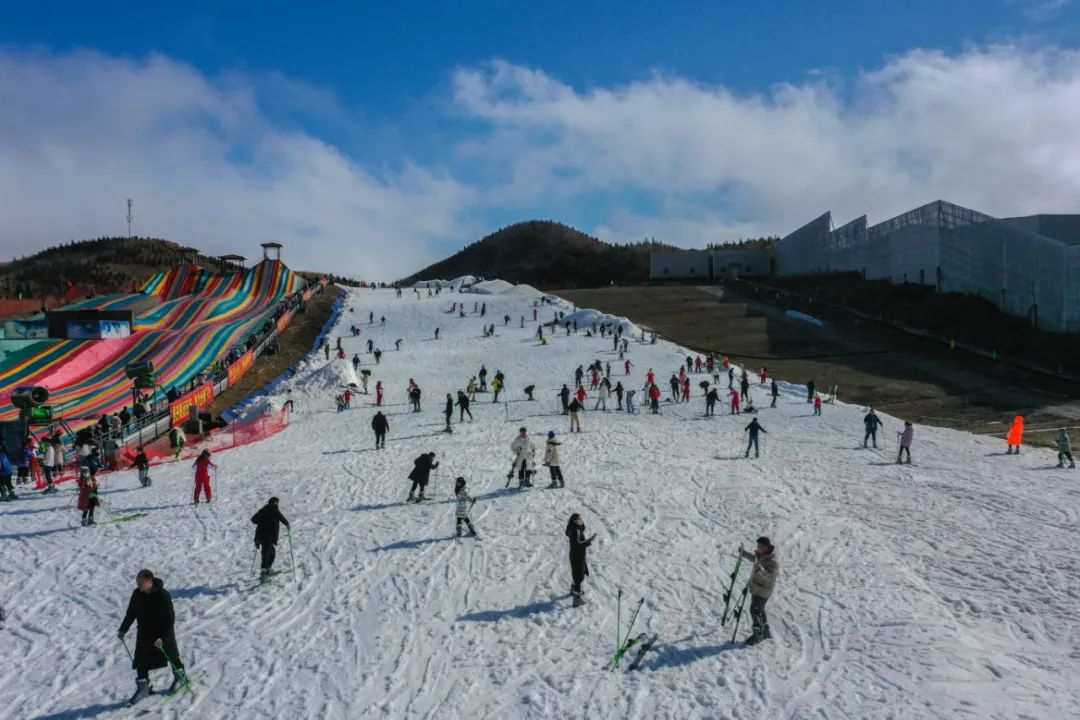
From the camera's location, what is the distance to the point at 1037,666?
766cm

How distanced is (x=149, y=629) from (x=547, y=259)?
120 metres

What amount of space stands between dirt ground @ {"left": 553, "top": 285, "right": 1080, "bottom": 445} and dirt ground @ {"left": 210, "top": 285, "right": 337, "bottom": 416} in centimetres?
1983

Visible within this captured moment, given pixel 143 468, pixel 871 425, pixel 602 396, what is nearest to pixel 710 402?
pixel 602 396

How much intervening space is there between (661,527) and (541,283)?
8534 cm

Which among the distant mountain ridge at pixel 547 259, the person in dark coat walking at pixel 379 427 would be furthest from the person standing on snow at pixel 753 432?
the distant mountain ridge at pixel 547 259

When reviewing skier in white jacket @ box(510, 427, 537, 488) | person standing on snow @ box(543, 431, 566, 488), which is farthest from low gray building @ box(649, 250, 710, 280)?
skier in white jacket @ box(510, 427, 537, 488)

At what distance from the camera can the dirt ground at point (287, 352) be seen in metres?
30.3

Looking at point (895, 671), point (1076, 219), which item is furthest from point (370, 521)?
point (1076, 219)

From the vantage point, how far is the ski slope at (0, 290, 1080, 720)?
716 centimetres

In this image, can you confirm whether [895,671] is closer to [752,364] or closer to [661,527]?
[661,527]

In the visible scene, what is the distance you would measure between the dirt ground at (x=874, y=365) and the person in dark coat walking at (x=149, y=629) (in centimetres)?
2315

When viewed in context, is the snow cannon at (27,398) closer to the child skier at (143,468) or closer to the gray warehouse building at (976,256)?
the child skier at (143,468)

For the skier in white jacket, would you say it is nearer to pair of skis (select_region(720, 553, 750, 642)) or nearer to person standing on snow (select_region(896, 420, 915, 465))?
pair of skis (select_region(720, 553, 750, 642))

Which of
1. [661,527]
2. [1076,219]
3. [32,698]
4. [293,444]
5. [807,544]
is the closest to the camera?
[32,698]
